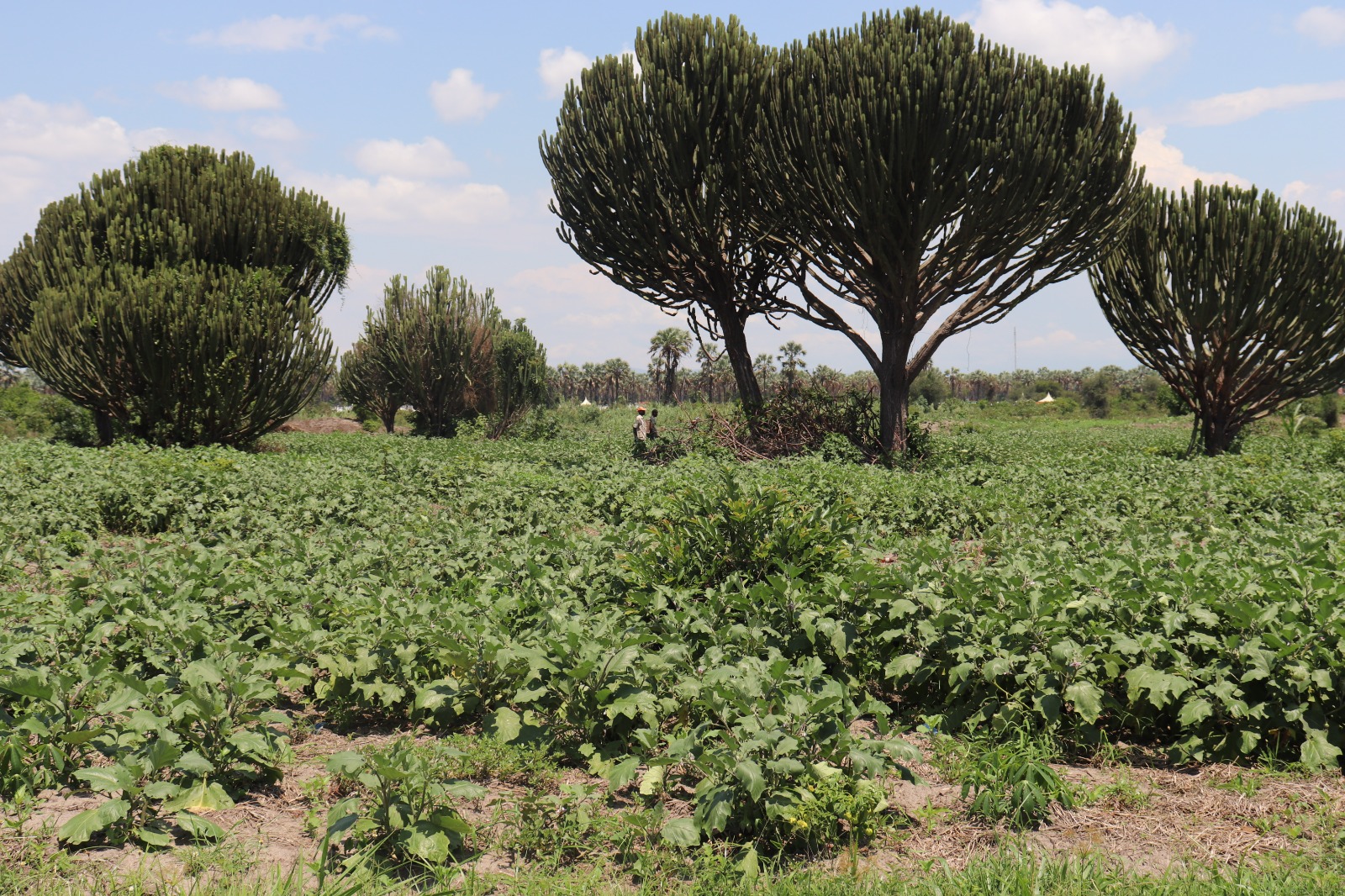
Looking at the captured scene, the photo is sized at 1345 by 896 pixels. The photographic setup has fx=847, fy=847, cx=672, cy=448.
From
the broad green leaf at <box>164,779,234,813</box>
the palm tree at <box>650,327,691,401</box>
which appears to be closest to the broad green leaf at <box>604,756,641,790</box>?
the broad green leaf at <box>164,779,234,813</box>

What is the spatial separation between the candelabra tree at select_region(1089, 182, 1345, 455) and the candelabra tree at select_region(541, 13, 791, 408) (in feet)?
24.6

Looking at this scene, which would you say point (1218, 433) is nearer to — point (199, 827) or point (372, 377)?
point (199, 827)

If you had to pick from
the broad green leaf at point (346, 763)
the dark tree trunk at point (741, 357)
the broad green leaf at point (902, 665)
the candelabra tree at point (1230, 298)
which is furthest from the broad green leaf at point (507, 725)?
the candelabra tree at point (1230, 298)

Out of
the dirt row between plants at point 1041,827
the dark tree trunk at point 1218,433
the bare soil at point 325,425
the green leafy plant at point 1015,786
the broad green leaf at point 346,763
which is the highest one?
the bare soil at point 325,425

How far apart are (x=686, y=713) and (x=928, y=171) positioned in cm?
1193

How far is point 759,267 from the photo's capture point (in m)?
17.3

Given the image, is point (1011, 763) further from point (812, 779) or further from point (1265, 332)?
point (1265, 332)

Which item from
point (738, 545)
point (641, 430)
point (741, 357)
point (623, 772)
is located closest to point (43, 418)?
point (641, 430)

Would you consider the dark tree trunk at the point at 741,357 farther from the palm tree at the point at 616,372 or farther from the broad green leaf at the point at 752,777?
the palm tree at the point at 616,372

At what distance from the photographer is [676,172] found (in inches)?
610

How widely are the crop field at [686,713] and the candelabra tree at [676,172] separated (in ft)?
36.1

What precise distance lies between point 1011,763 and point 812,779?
899mm

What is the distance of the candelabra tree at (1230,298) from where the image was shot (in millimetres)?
16859

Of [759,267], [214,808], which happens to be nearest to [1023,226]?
[759,267]
